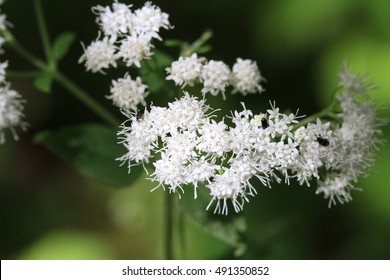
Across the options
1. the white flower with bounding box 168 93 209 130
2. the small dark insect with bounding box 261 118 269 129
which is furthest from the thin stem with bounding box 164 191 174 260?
the small dark insect with bounding box 261 118 269 129

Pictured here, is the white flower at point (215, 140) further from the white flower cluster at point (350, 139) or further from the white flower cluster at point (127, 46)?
the white flower cluster at point (350, 139)

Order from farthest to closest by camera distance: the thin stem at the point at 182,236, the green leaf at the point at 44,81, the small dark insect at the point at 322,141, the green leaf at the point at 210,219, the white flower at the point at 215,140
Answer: the thin stem at the point at 182,236, the green leaf at the point at 210,219, the green leaf at the point at 44,81, the small dark insect at the point at 322,141, the white flower at the point at 215,140

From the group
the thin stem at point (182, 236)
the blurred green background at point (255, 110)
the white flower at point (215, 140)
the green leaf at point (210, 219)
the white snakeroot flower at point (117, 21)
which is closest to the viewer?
the white flower at point (215, 140)

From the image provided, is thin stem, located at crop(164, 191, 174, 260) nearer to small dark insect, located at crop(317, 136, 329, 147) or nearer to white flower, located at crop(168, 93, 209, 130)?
white flower, located at crop(168, 93, 209, 130)

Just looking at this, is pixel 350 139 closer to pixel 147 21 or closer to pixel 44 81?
pixel 147 21

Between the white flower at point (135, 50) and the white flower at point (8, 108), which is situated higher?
the white flower at point (135, 50)

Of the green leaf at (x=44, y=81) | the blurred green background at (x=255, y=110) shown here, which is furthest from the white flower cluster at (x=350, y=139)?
the green leaf at (x=44, y=81)

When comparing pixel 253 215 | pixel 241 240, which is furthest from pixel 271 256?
pixel 253 215
